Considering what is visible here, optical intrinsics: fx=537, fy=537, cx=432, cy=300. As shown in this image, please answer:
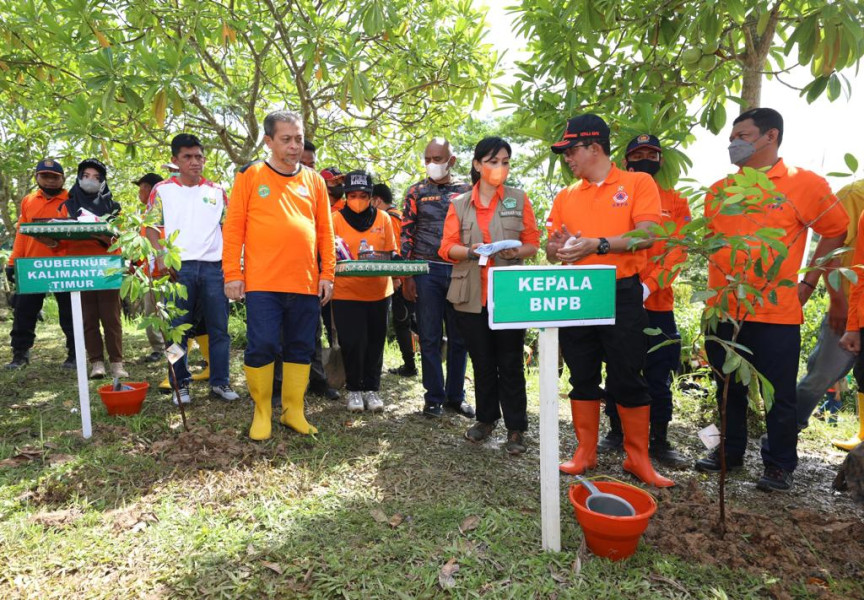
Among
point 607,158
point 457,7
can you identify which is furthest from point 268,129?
point 457,7

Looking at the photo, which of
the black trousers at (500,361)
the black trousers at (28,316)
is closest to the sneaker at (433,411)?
the black trousers at (500,361)

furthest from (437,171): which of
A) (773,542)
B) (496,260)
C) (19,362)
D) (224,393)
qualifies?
(19,362)

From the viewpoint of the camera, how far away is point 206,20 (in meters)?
4.76

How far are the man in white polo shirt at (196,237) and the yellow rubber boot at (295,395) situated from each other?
3.10 ft

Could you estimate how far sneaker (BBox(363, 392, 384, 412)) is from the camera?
430 cm

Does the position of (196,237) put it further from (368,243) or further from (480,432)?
(480,432)

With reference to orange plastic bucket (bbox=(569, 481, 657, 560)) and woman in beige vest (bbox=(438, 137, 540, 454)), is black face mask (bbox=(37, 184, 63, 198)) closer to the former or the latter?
woman in beige vest (bbox=(438, 137, 540, 454))

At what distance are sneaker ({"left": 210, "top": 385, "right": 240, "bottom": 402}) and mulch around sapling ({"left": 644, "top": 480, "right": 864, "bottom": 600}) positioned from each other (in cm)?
327

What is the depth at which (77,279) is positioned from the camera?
356cm

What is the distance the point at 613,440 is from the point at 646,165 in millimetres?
1853

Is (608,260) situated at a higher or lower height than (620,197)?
lower

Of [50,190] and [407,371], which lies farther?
[407,371]

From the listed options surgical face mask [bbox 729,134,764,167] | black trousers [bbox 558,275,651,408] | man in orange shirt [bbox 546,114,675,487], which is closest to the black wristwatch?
man in orange shirt [bbox 546,114,675,487]

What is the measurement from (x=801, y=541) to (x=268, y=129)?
11.8ft
